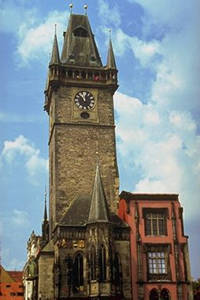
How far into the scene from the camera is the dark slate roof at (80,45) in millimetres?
57656

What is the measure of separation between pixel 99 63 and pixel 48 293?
87.8ft

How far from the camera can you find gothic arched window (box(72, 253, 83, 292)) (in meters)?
44.6

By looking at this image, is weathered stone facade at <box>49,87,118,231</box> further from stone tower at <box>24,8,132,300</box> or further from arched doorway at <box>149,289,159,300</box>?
arched doorway at <box>149,289,159,300</box>

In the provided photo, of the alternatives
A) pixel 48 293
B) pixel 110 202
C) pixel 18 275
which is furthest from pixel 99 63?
pixel 18 275

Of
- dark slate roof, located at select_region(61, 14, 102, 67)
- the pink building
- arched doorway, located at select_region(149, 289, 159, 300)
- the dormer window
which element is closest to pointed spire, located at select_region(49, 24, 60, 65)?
dark slate roof, located at select_region(61, 14, 102, 67)

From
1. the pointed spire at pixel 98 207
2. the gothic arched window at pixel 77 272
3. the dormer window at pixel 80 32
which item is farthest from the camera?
the dormer window at pixel 80 32

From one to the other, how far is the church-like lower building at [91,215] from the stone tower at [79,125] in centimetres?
10

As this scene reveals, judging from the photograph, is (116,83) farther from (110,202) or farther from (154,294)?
(154,294)

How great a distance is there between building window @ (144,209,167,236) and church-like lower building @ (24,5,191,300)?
0.34 feet

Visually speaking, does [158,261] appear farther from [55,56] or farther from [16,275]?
[16,275]

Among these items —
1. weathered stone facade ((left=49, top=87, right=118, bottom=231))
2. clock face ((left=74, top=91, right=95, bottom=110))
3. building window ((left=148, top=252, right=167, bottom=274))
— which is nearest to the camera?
building window ((left=148, top=252, right=167, bottom=274))

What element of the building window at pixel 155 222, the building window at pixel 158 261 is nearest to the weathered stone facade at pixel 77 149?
the building window at pixel 155 222

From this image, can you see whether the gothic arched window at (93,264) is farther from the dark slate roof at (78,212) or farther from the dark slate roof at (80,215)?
the dark slate roof at (78,212)

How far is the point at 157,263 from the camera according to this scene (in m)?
46.5
